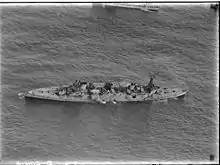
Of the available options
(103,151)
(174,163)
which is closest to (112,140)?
(103,151)

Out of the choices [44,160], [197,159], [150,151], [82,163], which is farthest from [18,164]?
[197,159]

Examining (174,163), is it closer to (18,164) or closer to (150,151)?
(150,151)

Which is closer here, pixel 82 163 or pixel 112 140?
pixel 82 163

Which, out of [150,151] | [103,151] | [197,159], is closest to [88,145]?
[103,151]

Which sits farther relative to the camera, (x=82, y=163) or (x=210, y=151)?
(x=210, y=151)

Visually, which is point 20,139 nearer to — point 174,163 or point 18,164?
point 18,164

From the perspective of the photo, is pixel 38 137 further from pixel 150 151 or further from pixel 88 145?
pixel 150 151

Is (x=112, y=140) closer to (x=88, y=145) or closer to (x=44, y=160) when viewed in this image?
(x=88, y=145)
